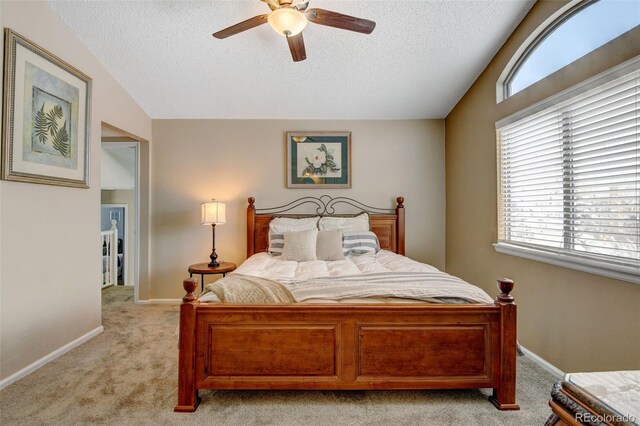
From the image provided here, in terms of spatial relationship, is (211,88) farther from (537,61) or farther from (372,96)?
(537,61)

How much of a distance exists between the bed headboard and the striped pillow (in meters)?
0.43

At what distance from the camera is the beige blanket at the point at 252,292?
6.17 feet

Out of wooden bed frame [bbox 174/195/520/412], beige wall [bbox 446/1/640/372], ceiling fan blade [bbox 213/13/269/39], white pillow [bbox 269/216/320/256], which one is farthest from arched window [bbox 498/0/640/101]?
white pillow [bbox 269/216/320/256]

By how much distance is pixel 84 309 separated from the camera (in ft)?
9.31

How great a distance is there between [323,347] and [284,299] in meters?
0.35

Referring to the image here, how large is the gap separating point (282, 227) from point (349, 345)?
6.58 ft

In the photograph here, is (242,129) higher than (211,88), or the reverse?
(211,88)

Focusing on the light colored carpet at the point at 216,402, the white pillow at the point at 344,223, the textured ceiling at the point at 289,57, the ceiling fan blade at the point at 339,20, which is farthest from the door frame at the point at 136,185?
the ceiling fan blade at the point at 339,20

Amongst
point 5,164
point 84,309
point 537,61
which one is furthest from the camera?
point 84,309

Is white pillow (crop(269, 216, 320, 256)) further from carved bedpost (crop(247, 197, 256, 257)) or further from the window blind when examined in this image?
the window blind

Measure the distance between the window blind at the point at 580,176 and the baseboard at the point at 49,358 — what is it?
3.80m

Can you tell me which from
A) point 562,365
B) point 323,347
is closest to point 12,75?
point 323,347

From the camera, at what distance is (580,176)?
6.81ft

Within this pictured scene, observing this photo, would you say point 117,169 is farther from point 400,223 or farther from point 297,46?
point 400,223
